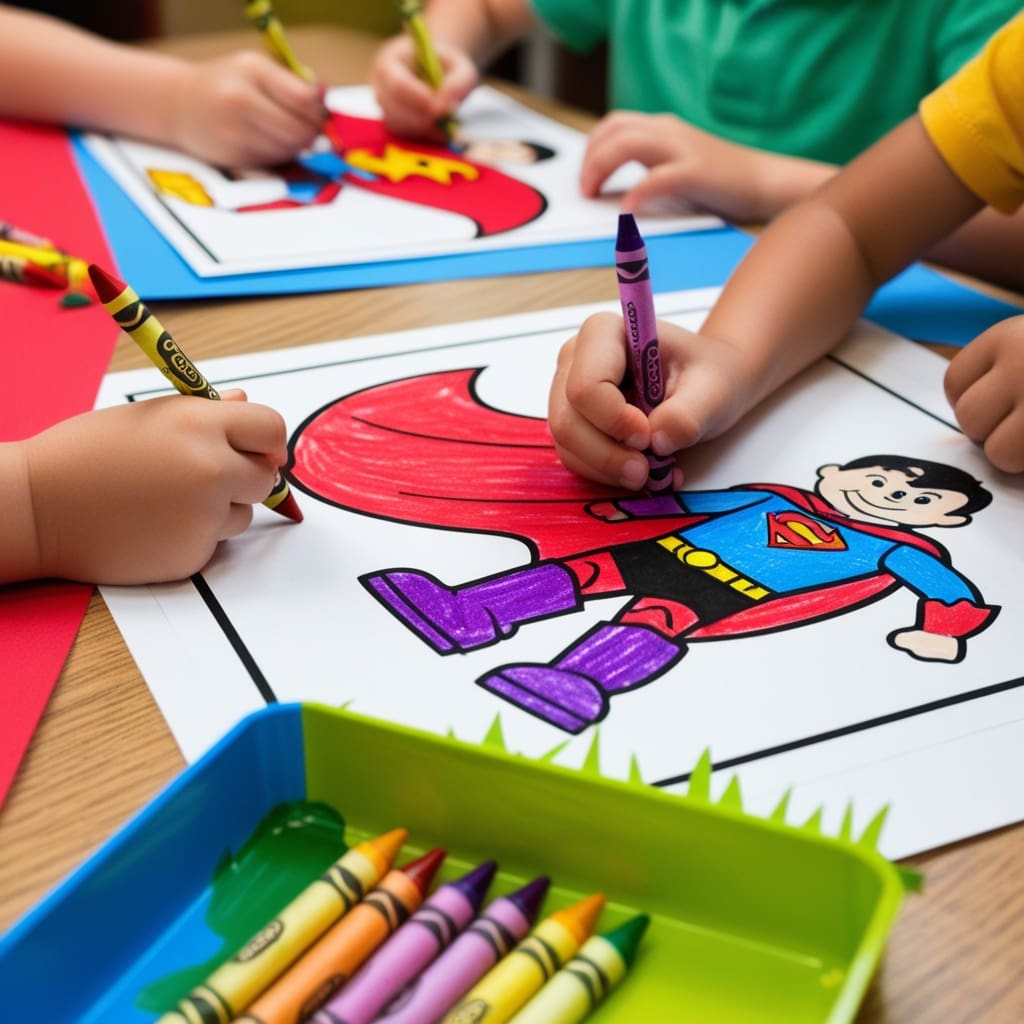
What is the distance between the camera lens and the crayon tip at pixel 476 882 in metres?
0.31

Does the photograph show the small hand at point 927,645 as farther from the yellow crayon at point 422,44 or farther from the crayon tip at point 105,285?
the yellow crayon at point 422,44

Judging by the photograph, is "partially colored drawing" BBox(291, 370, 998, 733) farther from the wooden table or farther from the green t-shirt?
the green t-shirt

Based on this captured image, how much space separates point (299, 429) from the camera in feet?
1.82

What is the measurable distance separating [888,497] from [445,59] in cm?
64

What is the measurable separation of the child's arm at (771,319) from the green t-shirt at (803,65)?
0.28m

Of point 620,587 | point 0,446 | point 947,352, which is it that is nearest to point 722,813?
point 620,587

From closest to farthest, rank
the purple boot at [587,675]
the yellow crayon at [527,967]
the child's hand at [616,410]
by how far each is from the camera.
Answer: the yellow crayon at [527,967]
the purple boot at [587,675]
the child's hand at [616,410]

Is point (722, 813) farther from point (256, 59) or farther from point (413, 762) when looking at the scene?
point (256, 59)

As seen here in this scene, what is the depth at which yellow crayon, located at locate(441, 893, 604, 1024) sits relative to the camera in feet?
0.89

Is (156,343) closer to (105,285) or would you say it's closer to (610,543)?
(105,285)

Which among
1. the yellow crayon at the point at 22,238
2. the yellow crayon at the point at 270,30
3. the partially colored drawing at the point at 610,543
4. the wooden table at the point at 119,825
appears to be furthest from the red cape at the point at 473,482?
the yellow crayon at the point at 270,30

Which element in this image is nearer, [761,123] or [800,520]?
[800,520]

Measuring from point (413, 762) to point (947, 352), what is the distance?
1.44 ft

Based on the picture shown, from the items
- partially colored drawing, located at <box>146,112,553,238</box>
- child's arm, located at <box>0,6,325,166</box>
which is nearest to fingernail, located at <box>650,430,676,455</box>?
partially colored drawing, located at <box>146,112,553,238</box>
